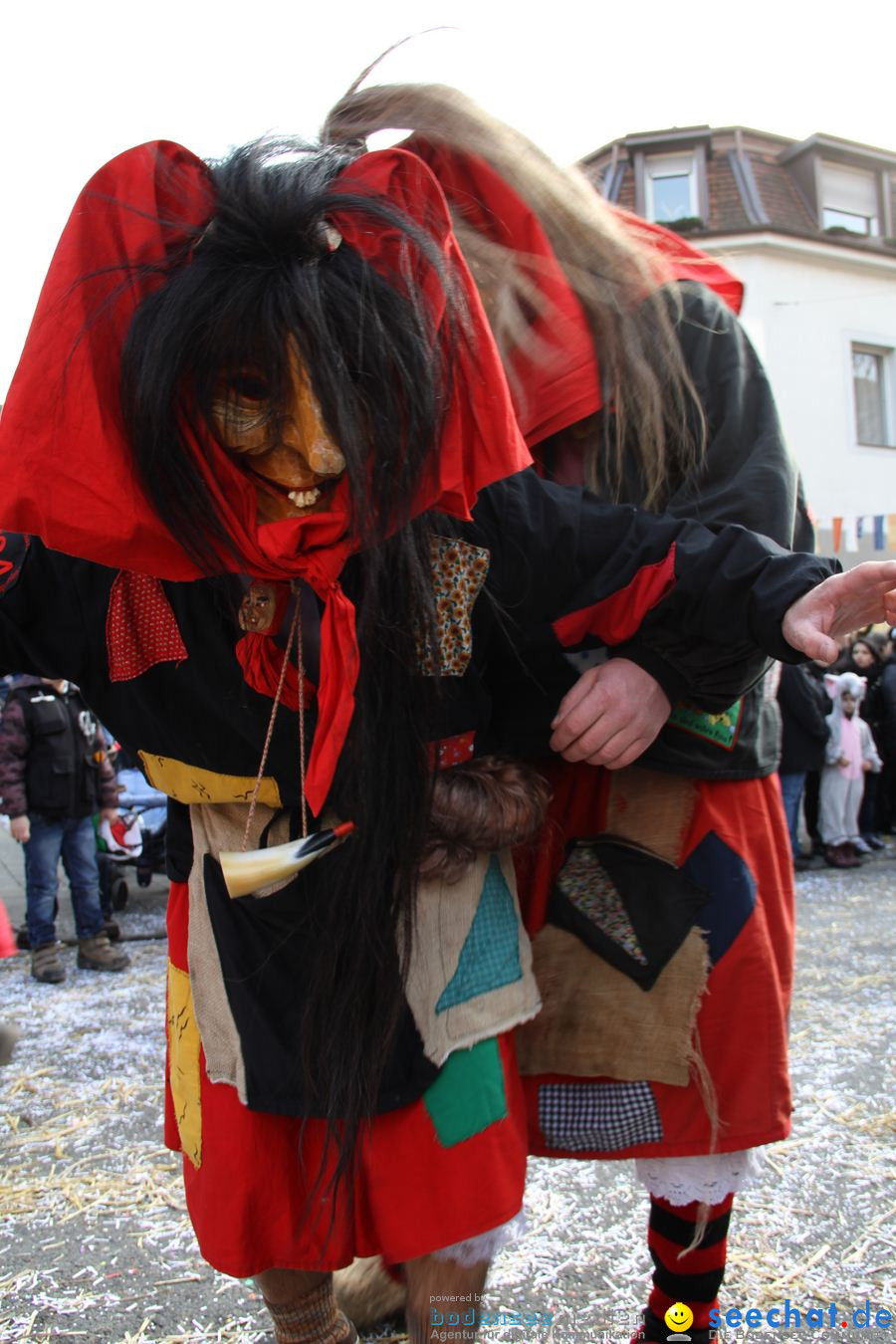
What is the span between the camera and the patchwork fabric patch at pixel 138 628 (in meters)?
1.33

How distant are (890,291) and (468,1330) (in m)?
15.5

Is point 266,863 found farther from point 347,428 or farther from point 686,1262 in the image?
point 686,1262

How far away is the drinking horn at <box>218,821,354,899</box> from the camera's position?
3.93ft

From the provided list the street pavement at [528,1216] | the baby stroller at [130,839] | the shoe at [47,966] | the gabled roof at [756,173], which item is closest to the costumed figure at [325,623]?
the street pavement at [528,1216]

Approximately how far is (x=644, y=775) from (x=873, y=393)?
14667mm

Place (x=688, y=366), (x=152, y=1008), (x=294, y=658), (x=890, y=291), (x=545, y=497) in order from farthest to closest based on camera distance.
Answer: (x=890, y=291) < (x=152, y=1008) < (x=688, y=366) < (x=545, y=497) < (x=294, y=658)

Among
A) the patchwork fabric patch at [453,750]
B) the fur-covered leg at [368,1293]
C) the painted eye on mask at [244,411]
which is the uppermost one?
the painted eye on mask at [244,411]

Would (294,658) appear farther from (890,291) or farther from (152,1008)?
(890,291)

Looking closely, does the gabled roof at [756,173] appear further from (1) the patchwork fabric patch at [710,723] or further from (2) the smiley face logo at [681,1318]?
(2) the smiley face logo at [681,1318]

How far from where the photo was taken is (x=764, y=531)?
1537 mm

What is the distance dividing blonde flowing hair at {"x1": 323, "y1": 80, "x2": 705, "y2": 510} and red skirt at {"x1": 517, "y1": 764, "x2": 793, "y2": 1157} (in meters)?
0.51

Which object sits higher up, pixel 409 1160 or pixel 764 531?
pixel 764 531

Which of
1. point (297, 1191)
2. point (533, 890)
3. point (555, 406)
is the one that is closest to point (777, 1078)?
point (533, 890)

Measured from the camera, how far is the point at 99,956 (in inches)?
189
